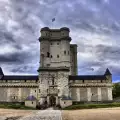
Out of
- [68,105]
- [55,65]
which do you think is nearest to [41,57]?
[55,65]

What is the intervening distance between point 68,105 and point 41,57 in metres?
19.8

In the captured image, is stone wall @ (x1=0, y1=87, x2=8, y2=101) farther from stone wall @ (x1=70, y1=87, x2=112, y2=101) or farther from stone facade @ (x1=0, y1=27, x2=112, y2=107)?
stone wall @ (x1=70, y1=87, x2=112, y2=101)

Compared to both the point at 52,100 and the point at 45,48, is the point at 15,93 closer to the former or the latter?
the point at 52,100

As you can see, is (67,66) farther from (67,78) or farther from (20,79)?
(20,79)

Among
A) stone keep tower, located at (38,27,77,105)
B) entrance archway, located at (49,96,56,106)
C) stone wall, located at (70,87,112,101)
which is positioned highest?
stone keep tower, located at (38,27,77,105)

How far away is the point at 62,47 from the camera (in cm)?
8138

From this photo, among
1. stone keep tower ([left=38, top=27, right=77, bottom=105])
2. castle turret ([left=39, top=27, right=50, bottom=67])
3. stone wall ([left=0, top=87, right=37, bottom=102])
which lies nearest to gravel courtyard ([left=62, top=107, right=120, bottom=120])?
stone keep tower ([left=38, top=27, right=77, bottom=105])

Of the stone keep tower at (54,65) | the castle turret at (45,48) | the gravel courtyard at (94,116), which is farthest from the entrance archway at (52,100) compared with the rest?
the gravel courtyard at (94,116)

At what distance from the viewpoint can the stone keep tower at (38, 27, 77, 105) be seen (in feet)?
248

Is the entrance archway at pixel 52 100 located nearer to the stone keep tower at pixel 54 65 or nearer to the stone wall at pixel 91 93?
the stone keep tower at pixel 54 65

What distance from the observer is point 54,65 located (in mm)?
81625

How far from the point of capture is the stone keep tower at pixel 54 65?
248 ft

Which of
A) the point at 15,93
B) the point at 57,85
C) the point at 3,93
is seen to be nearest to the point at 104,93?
the point at 57,85

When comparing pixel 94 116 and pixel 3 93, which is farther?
pixel 3 93
